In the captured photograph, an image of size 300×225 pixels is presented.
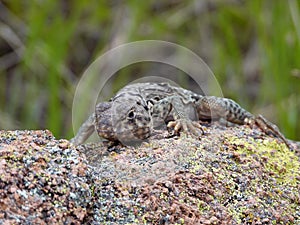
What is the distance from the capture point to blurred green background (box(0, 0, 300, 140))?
26.0 ft

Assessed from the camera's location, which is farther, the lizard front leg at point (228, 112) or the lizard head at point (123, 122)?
the lizard front leg at point (228, 112)

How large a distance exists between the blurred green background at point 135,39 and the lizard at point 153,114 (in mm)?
3176

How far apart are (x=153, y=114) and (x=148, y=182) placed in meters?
1.21

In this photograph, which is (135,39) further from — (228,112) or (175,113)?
(175,113)

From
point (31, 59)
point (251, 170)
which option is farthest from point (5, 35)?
point (251, 170)

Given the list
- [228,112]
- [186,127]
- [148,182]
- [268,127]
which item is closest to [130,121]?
[186,127]

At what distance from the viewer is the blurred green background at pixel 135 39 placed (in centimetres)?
791

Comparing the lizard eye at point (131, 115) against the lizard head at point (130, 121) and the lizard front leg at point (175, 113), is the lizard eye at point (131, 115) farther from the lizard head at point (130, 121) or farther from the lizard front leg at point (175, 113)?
the lizard front leg at point (175, 113)

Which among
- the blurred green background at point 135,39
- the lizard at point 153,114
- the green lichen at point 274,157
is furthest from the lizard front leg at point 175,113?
the blurred green background at point 135,39

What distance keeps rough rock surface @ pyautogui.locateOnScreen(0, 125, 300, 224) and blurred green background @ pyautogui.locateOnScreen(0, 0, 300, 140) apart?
13.9ft

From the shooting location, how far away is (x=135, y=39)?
8.82 m

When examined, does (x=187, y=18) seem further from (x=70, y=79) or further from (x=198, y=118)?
(x=198, y=118)

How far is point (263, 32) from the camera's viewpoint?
8383 mm

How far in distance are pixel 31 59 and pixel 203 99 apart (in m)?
4.80
